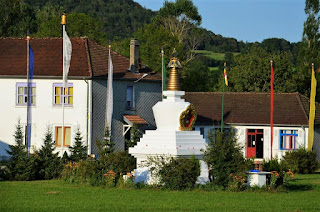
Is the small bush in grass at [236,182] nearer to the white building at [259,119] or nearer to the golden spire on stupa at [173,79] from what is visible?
the golden spire on stupa at [173,79]

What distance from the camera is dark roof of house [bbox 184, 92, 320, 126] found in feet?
191

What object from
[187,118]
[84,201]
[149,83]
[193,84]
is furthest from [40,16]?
[84,201]

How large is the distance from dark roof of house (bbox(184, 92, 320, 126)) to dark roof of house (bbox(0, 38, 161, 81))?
284 inches

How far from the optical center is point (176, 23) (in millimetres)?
91500

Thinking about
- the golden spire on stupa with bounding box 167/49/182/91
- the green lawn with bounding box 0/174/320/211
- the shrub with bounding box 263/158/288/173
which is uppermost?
the golden spire on stupa with bounding box 167/49/182/91

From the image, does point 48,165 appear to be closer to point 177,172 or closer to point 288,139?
point 177,172

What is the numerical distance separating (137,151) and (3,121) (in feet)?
69.4

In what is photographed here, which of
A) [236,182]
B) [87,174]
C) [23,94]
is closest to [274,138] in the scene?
[23,94]

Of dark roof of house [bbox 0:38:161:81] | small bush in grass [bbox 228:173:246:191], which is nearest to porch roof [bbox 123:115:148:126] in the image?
dark roof of house [bbox 0:38:161:81]

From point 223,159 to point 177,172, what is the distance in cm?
178

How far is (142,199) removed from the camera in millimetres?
26312

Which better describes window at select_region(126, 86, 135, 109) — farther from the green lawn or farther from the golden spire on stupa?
the green lawn

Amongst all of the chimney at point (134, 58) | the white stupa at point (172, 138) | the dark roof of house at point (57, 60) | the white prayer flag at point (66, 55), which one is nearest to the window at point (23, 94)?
the dark roof of house at point (57, 60)

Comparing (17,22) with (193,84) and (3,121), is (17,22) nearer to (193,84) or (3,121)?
(193,84)
